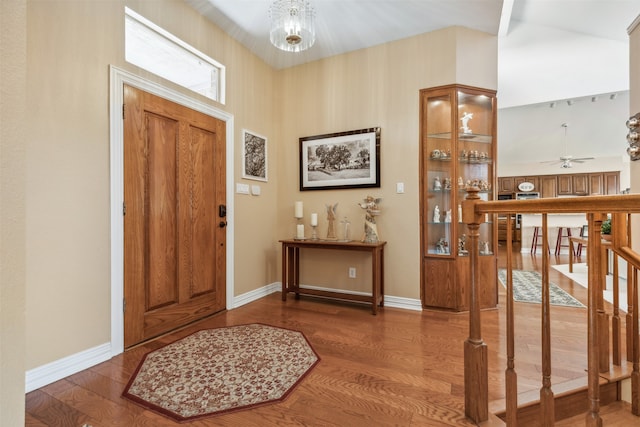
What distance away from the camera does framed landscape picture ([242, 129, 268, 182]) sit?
341 centimetres

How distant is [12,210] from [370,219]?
2886mm

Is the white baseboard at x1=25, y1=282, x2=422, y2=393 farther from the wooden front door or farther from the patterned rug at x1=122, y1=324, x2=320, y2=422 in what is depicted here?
the patterned rug at x1=122, y1=324, x2=320, y2=422

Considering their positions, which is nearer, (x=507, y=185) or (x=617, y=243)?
(x=617, y=243)

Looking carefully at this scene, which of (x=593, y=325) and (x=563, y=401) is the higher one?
(x=593, y=325)

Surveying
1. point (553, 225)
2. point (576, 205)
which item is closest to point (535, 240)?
point (553, 225)

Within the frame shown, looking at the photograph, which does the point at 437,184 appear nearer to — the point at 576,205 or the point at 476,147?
the point at 476,147

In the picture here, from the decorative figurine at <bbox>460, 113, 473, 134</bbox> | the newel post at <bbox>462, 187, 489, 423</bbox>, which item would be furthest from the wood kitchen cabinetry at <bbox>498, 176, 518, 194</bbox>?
the newel post at <bbox>462, 187, 489, 423</bbox>

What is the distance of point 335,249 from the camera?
10.7 ft

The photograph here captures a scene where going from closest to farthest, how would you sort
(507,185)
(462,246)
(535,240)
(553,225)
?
1. (462,246)
2. (535,240)
3. (553,225)
4. (507,185)

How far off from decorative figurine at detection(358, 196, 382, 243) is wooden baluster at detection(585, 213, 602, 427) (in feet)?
7.40

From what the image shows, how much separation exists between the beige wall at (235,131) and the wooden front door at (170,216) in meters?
0.18

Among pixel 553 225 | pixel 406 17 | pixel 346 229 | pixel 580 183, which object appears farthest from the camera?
pixel 580 183

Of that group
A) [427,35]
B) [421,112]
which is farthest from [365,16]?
[421,112]

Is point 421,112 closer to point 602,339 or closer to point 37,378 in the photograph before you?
point 602,339
